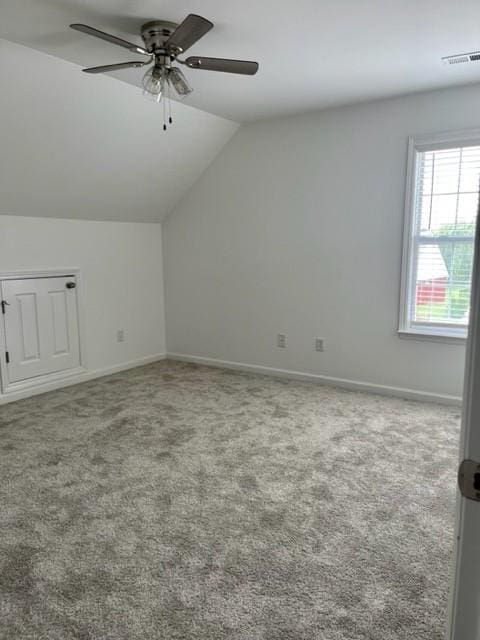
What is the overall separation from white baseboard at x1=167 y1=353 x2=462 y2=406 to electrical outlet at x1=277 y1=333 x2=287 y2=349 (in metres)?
0.25

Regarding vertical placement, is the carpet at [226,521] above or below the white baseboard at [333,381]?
below

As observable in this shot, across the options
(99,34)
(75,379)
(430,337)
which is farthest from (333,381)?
(99,34)

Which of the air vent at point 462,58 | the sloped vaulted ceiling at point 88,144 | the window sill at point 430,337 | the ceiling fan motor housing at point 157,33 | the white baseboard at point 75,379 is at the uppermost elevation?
the air vent at point 462,58

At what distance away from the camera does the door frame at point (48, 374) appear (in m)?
3.72

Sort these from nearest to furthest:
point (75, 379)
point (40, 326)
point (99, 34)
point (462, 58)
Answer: point (99, 34) → point (462, 58) → point (40, 326) → point (75, 379)

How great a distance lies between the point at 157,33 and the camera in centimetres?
245

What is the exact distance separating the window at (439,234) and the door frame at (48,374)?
2923mm

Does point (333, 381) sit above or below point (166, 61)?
below

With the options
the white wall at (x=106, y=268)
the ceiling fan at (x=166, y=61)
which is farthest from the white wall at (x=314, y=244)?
the ceiling fan at (x=166, y=61)

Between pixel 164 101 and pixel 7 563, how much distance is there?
10.6ft

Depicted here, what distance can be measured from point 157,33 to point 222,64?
0.43 metres

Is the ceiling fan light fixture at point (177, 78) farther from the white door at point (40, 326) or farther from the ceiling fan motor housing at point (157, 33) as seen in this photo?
the white door at point (40, 326)

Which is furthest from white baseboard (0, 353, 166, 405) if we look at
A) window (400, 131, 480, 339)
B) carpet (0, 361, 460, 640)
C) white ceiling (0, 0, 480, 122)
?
window (400, 131, 480, 339)

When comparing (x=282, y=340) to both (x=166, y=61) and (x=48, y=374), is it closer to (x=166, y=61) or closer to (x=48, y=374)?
(x=48, y=374)
